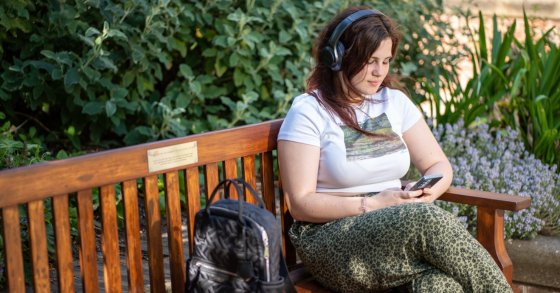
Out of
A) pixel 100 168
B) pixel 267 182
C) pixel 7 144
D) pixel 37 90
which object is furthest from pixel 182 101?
pixel 100 168

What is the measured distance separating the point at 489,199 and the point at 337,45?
947 mm

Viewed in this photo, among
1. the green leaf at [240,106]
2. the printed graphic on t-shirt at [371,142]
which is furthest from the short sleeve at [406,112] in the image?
the green leaf at [240,106]

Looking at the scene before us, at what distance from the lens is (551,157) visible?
395 centimetres

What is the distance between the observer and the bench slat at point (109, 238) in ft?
6.19

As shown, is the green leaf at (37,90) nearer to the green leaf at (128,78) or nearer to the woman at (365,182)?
the green leaf at (128,78)

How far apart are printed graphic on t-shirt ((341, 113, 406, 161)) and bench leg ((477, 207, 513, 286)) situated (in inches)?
18.5

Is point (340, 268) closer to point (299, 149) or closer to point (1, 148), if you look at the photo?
point (299, 149)

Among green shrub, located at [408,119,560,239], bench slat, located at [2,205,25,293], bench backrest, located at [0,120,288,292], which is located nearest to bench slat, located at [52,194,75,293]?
bench backrest, located at [0,120,288,292]

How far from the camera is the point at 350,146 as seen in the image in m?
2.36

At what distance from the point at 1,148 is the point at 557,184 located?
3.44m

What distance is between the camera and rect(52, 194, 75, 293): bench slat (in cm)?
176

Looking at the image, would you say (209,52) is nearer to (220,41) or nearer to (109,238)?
(220,41)

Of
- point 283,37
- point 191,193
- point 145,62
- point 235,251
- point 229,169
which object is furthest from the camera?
point 283,37

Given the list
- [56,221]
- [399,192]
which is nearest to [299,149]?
[399,192]
